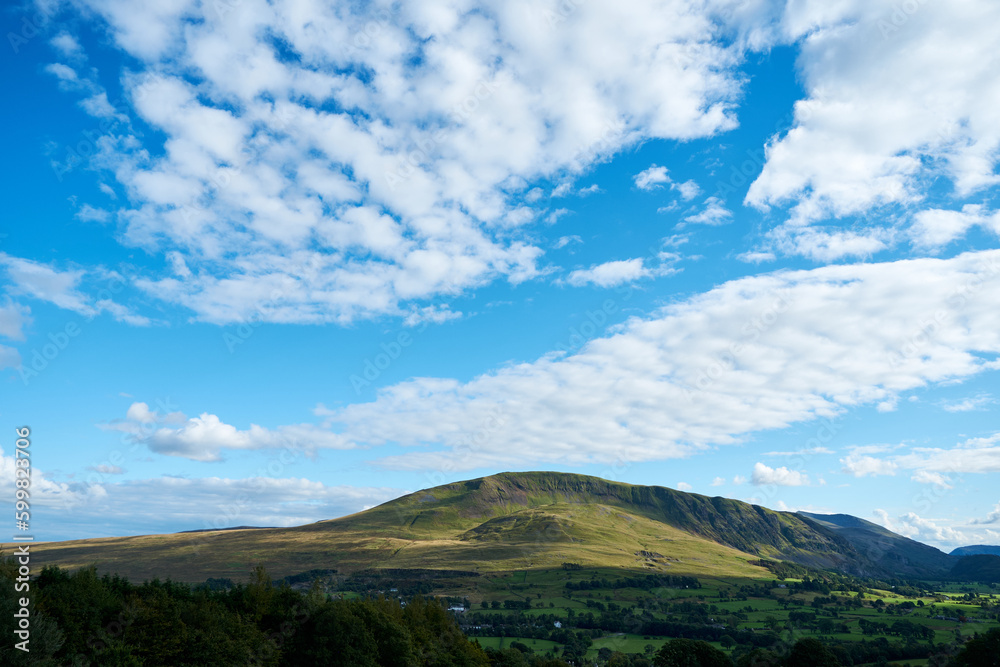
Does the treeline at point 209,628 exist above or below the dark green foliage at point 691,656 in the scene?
above

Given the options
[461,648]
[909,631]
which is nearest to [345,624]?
[461,648]

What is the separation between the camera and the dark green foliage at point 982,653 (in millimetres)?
99312

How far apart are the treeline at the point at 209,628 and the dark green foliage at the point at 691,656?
4231cm

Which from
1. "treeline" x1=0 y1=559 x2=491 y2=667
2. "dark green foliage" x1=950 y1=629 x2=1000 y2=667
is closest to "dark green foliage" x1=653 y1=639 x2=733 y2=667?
"treeline" x1=0 y1=559 x2=491 y2=667

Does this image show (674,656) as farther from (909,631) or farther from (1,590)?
(909,631)

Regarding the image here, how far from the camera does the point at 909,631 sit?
19700 centimetres

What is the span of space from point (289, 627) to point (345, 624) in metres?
8.16

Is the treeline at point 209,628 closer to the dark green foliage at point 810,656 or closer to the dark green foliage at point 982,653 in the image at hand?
the dark green foliage at point 810,656

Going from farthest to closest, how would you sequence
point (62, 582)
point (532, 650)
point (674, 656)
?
point (532, 650), point (674, 656), point (62, 582)

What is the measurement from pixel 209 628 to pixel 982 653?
131 meters

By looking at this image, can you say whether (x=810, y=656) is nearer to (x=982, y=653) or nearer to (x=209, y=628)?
(x=982, y=653)

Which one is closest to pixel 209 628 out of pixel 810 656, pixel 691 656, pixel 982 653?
pixel 691 656

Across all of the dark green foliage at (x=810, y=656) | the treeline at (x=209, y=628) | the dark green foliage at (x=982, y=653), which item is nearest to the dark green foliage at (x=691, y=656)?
the dark green foliage at (x=810, y=656)

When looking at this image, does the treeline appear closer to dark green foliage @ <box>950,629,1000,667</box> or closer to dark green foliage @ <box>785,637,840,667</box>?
dark green foliage @ <box>785,637,840,667</box>
